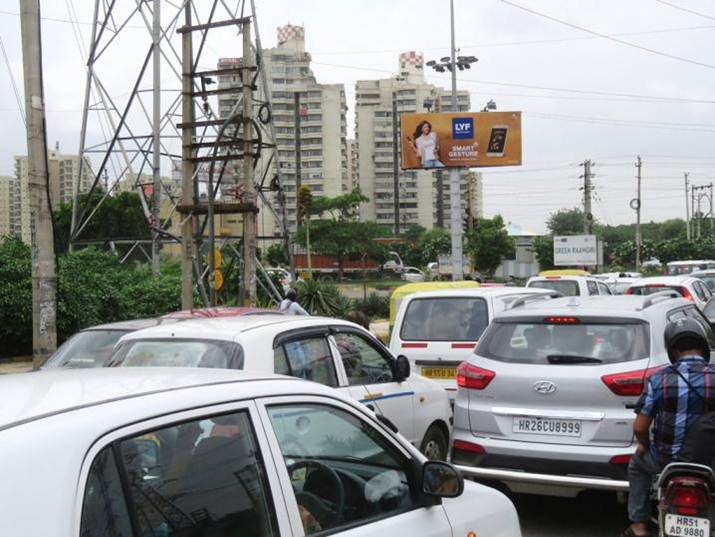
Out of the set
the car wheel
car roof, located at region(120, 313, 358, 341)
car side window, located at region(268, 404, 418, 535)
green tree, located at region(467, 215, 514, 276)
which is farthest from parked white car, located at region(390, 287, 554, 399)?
green tree, located at region(467, 215, 514, 276)

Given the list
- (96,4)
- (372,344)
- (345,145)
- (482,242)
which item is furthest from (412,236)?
(372,344)

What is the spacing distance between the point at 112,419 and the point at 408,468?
141cm

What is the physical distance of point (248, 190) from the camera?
53.6 ft

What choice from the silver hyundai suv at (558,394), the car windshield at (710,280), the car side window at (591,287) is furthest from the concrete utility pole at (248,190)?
the car windshield at (710,280)

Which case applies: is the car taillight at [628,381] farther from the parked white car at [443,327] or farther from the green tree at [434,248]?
the green tree at [434,248]

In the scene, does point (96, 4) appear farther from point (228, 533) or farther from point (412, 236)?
point (412, 236)

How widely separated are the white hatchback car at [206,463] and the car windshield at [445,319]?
660cm

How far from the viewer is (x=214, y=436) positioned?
2.55m

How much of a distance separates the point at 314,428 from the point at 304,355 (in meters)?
3.22

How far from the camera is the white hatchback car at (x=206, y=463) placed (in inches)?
81.1

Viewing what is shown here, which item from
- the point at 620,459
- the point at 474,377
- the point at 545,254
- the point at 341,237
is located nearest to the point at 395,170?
the point at 341,237

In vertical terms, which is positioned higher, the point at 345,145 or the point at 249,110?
the point at 345,145

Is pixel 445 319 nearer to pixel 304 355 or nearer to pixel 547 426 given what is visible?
pixel 547 426

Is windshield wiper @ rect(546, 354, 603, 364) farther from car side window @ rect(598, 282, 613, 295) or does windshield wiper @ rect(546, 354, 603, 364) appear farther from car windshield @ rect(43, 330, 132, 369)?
car side window @ rect(598, 282, 613, 295)
